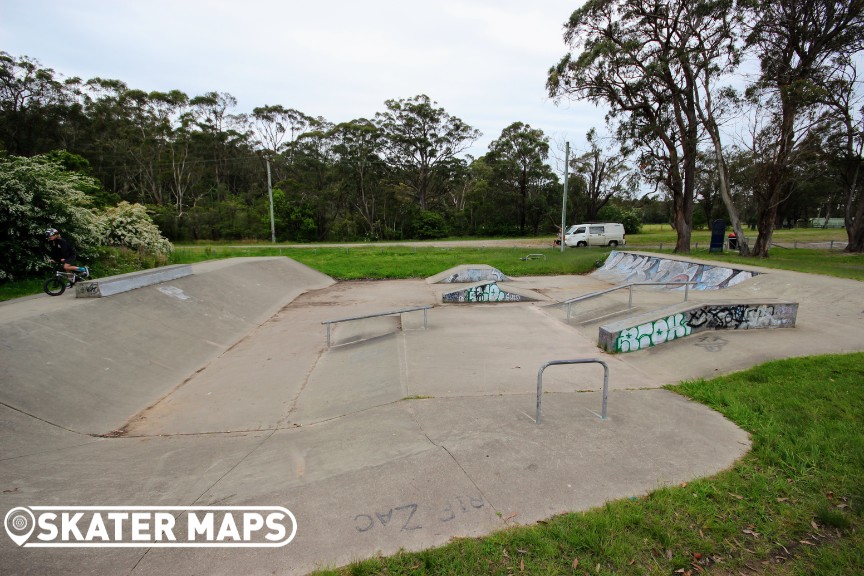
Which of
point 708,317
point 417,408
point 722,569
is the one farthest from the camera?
point 708,317

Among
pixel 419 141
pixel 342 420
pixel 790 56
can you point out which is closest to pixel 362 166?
pixel 419 141

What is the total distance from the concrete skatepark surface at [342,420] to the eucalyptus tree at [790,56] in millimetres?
11277

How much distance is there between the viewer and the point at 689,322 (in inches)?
312

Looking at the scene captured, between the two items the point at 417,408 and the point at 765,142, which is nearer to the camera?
the point at 417,408

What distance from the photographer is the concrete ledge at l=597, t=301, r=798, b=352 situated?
7781mm

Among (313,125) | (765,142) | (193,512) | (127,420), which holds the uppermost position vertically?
(313,125)

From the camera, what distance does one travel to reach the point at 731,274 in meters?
13.4

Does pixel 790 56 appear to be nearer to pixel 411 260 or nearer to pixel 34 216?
pixel 411 260

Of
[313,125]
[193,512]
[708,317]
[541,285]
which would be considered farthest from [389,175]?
[193,512]

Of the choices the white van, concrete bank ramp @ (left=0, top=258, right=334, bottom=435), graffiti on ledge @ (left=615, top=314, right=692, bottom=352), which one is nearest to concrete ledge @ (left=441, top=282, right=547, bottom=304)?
graffiti on ledge @ (left=615, top=314, right=692, bottom=352)

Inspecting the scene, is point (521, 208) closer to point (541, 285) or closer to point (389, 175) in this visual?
point (389, 175)

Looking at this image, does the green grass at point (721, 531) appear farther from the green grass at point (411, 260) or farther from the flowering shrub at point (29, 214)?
the green grass at point (411, 260)

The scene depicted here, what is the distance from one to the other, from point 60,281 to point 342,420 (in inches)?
358

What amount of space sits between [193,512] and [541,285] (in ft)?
49.3
